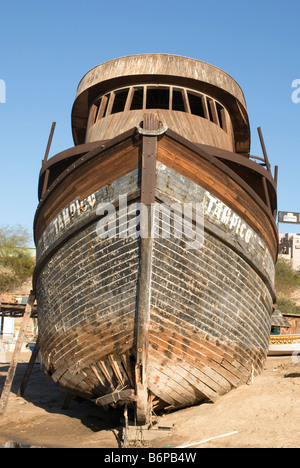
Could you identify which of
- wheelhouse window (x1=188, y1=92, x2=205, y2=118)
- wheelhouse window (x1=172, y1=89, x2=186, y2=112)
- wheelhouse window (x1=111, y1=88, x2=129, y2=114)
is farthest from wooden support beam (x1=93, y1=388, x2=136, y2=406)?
wheelhouse window (x1=172, y1=89, x2=186, y2=112)

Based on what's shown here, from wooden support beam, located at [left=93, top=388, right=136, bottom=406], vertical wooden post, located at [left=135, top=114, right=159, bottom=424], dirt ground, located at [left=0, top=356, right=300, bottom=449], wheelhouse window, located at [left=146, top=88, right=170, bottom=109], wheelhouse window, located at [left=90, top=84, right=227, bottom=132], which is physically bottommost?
dirt ground, located at [left=0, top=356, right=300, bottom=449]

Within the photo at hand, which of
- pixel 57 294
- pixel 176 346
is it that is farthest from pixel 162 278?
pixel 57 294

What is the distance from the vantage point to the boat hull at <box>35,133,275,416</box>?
6.97 metres

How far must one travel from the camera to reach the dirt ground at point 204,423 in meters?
6.23

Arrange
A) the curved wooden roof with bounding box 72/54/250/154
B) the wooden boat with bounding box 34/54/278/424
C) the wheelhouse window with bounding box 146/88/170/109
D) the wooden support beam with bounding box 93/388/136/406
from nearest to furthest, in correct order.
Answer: the wooden support beam with bounding box 93/388/136/406, the wooden boat with bounding box 34/54/278/424, the curved wooden roof with bounding box 72/54/250/154, the wheelhouse window with bounding box 146/88/170/109

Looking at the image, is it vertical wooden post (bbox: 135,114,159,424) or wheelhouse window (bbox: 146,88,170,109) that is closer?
vertical wooden post (bbox: 135,114,159,424)

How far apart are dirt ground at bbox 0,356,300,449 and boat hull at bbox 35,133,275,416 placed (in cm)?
38

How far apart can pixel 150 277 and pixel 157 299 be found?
367 millimetres

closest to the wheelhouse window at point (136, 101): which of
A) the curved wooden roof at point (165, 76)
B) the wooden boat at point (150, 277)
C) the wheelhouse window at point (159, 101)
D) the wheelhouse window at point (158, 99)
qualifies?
the wheelhouse window at point (159, 101)

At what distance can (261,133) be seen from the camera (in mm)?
11133

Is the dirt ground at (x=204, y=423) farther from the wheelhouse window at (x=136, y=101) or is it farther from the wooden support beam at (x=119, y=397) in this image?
the wheelhouse window at (x=136, y=101)

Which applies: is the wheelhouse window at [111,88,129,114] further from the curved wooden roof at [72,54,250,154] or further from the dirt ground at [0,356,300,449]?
the dirt ground at [0,356,300,449]

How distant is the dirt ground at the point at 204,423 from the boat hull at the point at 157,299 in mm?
379

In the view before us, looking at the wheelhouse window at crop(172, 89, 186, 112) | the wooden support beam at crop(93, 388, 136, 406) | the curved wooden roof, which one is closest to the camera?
the wooden support beam at crop(93, 388, 136, 406)
